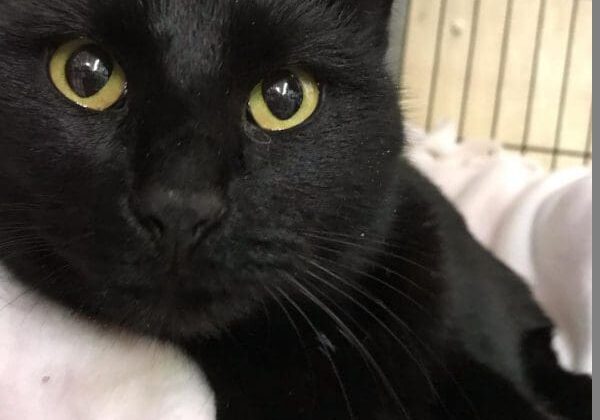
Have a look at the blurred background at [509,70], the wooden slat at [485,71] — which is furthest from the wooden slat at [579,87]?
Answer: the wooden slat at [485,71]

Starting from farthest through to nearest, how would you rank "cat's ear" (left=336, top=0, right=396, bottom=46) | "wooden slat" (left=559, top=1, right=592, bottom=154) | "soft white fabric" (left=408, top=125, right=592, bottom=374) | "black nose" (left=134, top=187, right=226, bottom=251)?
"wooden slat" (left=559, top=1, right=592, bottom=154), "soft white fabric" (left=408, top=125, right=592, bottom=374), "cat's ear" (left=336, top=0, right=396, bottom=46), "black nose" (left=134, top=187, right=226, bottom=251)

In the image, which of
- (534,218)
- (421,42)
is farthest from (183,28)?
(421,42)

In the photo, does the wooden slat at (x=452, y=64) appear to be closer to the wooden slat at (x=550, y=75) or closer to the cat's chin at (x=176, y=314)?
the wooden slat at (x=550, y=75)

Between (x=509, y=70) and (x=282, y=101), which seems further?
(x=509, y=70)

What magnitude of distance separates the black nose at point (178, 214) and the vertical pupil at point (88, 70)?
0.10 metres

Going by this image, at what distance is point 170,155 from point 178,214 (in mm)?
41

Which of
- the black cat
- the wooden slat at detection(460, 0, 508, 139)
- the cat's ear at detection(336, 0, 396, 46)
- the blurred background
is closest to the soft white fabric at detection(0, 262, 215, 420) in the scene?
the black cat

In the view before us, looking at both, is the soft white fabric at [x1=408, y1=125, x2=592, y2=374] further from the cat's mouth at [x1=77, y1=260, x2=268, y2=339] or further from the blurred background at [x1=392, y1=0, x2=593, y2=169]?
the cat's mouth at [x1=77, y1=260, x2=268, y2=339]

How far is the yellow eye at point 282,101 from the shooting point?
1.73ft

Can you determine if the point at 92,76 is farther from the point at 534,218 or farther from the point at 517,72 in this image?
the point at 517,72

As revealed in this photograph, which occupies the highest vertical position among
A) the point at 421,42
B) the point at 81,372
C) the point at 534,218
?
the point at 421,42

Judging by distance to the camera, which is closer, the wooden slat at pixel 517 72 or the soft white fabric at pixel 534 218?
the soft white fabric at pixel 534 218

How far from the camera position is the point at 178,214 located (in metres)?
0.44

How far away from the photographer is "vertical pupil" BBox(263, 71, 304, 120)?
20.9 inches
